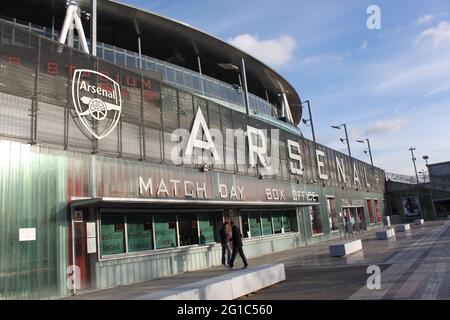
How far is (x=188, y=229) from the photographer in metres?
18.0

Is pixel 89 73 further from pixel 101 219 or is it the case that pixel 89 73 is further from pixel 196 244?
pixel 196 244

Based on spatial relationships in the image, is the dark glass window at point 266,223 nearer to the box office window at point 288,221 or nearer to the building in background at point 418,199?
the box office window at point 288,221

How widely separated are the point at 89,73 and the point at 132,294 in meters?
7.88

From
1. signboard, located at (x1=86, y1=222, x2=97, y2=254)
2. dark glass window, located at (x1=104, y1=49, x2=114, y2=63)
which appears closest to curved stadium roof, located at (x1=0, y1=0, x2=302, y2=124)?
dark glass window, located at (x1=104, y1=49, x2=114, y2=63)

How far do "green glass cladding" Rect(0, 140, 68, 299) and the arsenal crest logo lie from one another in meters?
1.90

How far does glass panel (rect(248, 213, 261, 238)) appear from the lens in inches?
911

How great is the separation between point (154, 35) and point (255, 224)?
60.2ft

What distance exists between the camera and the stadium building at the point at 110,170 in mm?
11602

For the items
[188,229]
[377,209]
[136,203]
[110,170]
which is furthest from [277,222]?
[377,209]

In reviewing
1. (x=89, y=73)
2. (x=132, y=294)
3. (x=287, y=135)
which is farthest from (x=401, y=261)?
(x=287, y=135)

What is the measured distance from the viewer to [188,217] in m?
18.2

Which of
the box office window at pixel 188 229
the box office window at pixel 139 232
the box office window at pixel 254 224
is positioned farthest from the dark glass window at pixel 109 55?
the box office window at pixel 139 232

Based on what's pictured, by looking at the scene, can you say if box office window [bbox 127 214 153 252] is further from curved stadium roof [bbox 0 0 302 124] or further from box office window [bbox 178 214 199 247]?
curved stadium roof [bbox 0 0 302 124]
